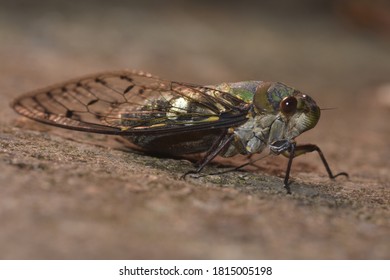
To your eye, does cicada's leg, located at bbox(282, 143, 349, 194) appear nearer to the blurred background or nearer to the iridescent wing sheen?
the iridescent wing sheen

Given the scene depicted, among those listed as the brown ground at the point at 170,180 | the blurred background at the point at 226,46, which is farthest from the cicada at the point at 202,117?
the blurred background at the point at 226,46

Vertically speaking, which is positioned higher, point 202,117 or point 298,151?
point 202,117

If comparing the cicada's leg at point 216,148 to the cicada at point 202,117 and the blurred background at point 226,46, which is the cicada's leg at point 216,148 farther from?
the blurred background at point 226,46

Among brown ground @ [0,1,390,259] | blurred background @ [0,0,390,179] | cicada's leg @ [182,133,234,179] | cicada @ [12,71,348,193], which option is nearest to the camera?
brown ground @ [0,1,390,259]

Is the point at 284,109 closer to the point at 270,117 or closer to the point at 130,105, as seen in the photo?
the point at 270,117

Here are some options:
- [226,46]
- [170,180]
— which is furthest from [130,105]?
[226,46]

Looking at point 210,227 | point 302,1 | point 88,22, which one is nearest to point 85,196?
point 210,227

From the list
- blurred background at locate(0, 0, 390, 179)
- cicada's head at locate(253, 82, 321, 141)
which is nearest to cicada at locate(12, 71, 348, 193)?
cicada's head at locate(253, 82, 321, 141)

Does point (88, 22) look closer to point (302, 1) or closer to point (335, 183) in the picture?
point (302, 1)
